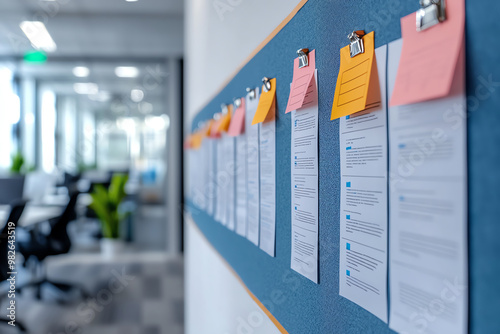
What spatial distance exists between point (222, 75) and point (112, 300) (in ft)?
8.87

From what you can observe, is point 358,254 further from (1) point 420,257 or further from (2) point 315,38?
(2) point 315,38

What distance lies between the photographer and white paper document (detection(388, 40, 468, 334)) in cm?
35

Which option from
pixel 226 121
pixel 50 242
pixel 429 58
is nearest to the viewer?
pixel 429 58

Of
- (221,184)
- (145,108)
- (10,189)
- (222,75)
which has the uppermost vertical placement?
(145,108)

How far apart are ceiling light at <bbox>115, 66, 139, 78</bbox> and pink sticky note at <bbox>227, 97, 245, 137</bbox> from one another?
14.7 feet

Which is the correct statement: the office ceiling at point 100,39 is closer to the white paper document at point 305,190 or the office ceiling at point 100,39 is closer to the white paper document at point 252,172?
the white paper document at point 252,172

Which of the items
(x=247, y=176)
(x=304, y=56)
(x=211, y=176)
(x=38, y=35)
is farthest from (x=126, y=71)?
(x=304, y=56)

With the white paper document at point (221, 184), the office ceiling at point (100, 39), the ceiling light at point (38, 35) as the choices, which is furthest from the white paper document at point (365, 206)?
the ceiling light at point (38, 35)

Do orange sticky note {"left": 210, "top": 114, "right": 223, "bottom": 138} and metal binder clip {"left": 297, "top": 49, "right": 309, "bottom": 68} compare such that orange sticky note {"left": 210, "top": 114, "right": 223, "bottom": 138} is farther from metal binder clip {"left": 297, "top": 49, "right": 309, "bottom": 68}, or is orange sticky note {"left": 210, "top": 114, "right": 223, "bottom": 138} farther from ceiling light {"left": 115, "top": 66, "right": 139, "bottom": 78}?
ceiling light {"left": 115, "top": 66, "right": 139, "bottom": 78}

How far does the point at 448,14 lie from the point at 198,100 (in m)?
1.77

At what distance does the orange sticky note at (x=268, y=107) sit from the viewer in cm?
81

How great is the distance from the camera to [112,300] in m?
3.47

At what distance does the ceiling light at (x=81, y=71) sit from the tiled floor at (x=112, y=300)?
220 cm

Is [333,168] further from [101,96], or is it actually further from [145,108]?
[101,96]
